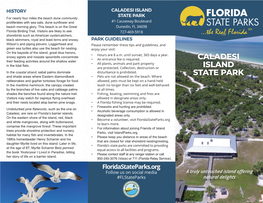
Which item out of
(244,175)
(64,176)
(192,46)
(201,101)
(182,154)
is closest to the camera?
(64,176)

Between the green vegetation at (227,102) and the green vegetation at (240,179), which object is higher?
the green vegetation at (227,102)

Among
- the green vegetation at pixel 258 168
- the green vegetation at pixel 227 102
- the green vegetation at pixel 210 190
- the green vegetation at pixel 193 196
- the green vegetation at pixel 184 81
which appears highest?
the green vegetation at pixel 184 81

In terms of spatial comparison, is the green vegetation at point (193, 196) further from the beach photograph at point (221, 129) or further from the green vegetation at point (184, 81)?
the green vegetation at point (184, 81)

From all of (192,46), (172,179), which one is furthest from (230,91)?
(172,179)

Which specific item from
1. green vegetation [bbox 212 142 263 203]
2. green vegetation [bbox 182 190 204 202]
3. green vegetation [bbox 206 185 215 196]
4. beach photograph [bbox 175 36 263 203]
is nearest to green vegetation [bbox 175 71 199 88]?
beach photograph [bbox 175 36 263 203]

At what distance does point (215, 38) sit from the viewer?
24.5 meters

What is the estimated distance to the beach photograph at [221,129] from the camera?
80.1ft

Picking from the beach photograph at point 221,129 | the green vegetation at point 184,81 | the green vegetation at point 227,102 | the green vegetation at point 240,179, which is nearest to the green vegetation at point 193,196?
the beach photograph at point 221,129

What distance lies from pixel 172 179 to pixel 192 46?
4039cm

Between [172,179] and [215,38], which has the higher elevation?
[215,38]

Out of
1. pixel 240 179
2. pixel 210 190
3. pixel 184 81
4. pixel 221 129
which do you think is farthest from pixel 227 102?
pixel 210 190

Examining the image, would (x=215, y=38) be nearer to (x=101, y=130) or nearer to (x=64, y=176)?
(x=101, y=130)

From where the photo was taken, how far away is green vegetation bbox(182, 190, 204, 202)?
2459 centimetres

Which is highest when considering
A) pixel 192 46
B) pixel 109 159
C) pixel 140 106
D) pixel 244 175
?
pixel 192 46
